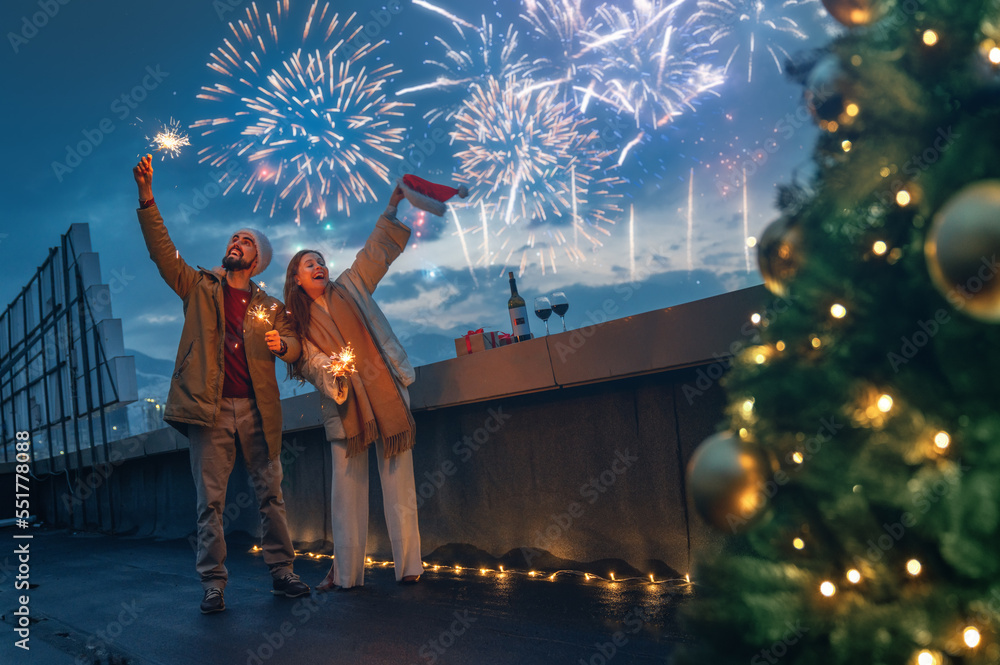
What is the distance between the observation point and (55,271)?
10484mm

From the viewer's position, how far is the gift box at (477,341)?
4.04 metres

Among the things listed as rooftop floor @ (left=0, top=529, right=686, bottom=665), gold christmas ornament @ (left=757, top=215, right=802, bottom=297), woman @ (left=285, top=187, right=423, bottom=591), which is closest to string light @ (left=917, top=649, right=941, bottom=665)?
gold christmas ornament @ (left=757, top=215, right=802, bottom=297)

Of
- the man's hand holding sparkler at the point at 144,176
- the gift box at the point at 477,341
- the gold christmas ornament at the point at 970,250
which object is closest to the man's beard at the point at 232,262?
the man's hand holding sparkler at the point at 144,176

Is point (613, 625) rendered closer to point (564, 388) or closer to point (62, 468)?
point (564, 388)

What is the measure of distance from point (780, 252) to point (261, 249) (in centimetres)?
295

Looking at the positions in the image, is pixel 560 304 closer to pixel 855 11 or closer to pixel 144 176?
pixel 144 176

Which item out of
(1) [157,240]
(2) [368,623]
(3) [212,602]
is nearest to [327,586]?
(3) [212,602]

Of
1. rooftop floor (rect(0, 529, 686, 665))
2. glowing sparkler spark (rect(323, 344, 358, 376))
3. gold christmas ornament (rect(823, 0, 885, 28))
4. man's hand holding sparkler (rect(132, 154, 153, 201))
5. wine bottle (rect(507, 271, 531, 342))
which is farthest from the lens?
wine bottle (rect(507, 271, 531, 342))

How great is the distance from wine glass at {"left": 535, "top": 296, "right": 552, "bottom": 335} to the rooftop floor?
5.27 ft

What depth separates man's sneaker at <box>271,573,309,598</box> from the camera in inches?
126

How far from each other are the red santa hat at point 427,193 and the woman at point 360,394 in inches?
3.2

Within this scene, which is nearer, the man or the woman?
the man

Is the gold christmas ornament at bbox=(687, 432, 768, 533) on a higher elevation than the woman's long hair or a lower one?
lower

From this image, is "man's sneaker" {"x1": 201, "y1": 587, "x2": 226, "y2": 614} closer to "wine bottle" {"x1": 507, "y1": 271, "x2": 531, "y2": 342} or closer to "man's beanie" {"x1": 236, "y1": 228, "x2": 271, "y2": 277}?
"man's beanie" {"x1": 236, "y1": 228, "x2": 271, "y2": 277}
